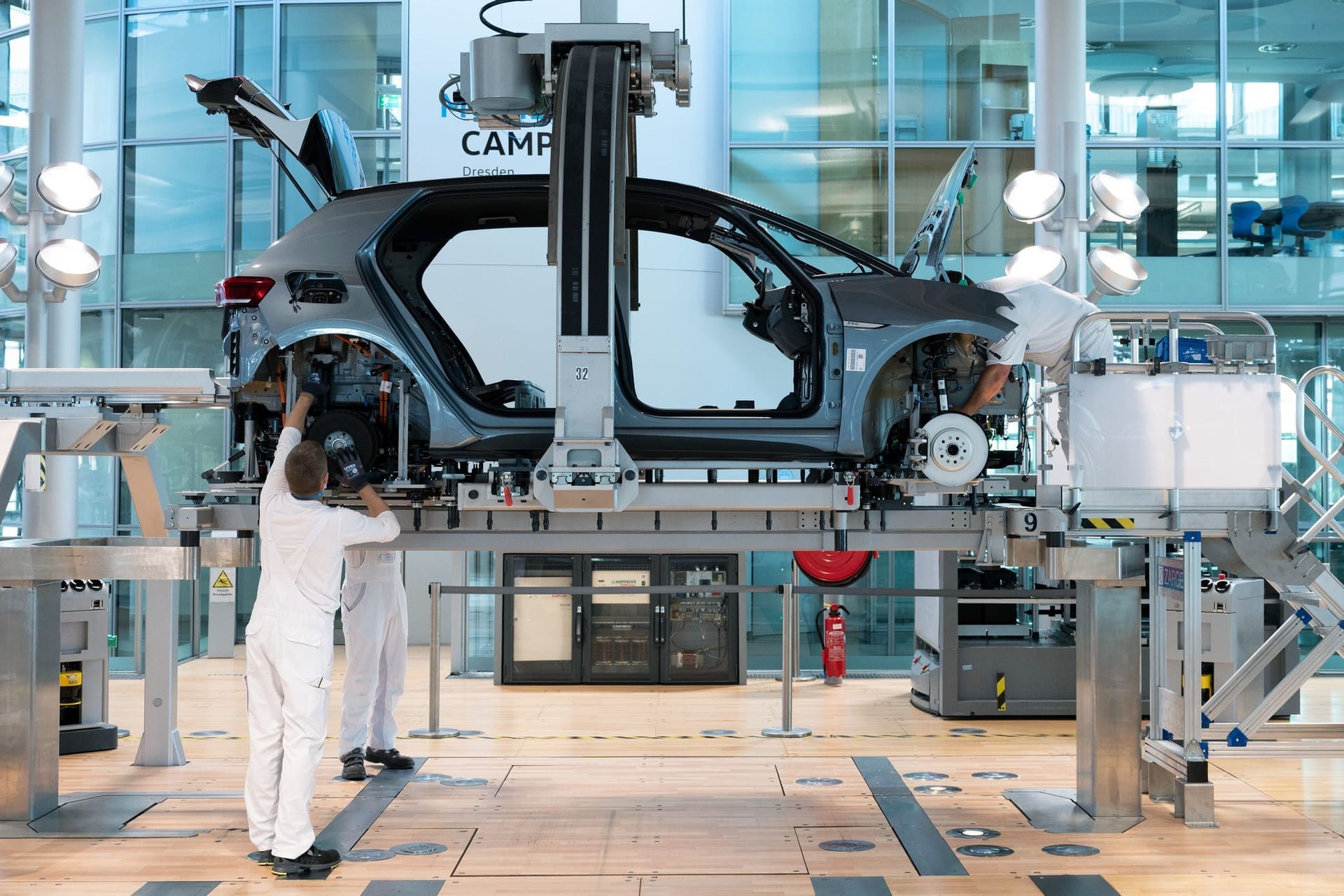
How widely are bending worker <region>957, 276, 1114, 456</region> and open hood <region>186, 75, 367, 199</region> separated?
306 cm

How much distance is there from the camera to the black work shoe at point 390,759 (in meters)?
6.56

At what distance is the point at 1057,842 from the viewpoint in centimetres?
523

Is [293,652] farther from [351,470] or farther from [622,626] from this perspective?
[622,626]

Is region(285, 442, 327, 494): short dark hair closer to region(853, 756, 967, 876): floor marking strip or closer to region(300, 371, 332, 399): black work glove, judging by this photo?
region(300, 371, 332, 399): black work glove

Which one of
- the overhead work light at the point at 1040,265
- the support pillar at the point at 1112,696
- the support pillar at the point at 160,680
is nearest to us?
the support pillar at the point at 1112,696

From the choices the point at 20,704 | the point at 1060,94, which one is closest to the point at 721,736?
the point at 20,704

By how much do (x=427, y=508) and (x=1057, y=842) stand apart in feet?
10.5

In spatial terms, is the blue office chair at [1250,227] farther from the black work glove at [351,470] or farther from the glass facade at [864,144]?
the black work glove at [351,470]

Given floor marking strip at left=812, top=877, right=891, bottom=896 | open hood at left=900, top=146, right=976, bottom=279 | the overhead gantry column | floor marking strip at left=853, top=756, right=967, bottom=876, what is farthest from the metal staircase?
the overhead gantry column

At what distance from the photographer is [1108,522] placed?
212 inches

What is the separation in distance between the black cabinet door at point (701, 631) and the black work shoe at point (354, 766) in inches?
133

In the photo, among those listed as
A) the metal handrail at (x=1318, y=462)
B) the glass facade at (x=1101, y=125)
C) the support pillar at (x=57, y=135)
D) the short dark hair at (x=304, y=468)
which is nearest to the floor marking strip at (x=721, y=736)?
the support pillar at (x=57, y=135)

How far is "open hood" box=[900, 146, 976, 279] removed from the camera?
5332 mm

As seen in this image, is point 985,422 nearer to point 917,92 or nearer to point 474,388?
point 474,388
